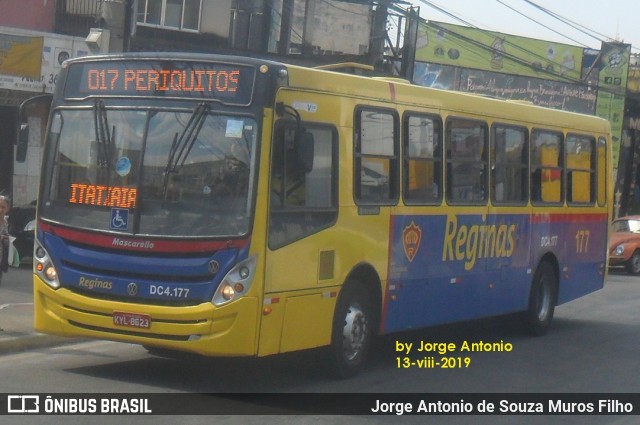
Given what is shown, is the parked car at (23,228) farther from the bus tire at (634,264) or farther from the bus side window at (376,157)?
the bus tire at (634,264)

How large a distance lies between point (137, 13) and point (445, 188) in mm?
16209

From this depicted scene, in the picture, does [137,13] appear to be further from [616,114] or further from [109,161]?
[616,114]

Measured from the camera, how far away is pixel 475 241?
44.5ft

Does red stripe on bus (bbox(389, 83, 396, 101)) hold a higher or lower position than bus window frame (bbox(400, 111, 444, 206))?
higher

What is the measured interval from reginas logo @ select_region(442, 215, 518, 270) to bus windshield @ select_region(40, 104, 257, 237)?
156 inches

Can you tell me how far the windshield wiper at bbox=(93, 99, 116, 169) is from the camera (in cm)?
1009

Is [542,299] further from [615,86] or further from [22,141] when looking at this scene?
[615,86]

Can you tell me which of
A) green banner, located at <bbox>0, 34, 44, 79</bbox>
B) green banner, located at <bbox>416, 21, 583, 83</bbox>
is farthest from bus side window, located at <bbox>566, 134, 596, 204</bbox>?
green banner, located at <bbox>416, 21, 583, 83</bbox>

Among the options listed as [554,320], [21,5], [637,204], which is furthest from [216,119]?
[637,204]

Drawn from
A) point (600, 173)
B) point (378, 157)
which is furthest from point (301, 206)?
point (600, 173)

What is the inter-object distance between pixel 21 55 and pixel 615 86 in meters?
24.4

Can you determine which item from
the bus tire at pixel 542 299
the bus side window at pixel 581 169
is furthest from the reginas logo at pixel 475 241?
the bus side window at pixel 581 169

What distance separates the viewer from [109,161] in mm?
10062

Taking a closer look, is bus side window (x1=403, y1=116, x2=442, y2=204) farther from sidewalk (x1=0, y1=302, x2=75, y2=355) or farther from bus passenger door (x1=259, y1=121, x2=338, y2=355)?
sidewalk (x1=0, y1=302, x2=75, y2=355)
